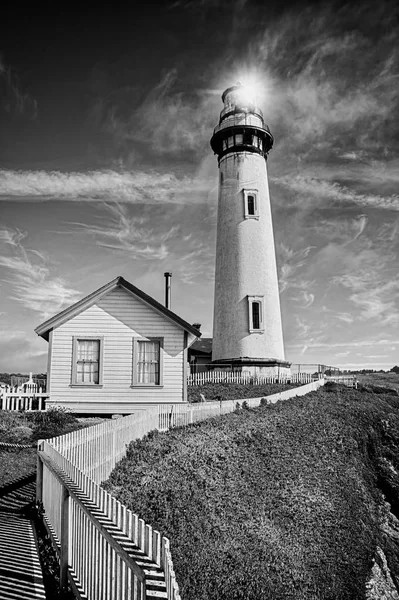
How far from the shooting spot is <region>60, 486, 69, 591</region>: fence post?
6.05 metres

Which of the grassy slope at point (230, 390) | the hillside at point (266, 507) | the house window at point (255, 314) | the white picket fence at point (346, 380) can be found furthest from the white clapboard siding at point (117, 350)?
the white picket fence at point (346, 380)

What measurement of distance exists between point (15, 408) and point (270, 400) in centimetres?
1279

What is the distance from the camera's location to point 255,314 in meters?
33.6

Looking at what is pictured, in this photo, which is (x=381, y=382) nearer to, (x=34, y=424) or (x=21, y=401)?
(x=21, y=401)

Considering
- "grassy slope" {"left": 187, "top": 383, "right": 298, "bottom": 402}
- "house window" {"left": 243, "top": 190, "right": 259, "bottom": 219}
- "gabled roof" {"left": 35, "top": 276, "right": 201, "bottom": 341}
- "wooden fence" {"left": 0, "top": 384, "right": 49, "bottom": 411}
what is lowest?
"wooden fence" {"left": 0, "top": 384, "right": 49, "bottom": 411}

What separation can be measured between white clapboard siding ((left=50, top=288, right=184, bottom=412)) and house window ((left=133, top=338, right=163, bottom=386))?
7.7 inches

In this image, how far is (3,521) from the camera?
8164mm

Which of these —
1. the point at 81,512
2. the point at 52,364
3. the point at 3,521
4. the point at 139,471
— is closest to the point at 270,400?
the point at 52,364

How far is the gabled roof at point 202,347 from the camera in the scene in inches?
1610

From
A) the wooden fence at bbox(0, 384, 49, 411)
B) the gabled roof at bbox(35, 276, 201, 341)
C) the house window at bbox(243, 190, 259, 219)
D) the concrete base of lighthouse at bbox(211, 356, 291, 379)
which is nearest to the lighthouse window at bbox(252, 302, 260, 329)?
the concrete base of lighthouse at bbox(211, 356, 291, 379)

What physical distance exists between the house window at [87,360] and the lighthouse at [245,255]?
15.5 metres

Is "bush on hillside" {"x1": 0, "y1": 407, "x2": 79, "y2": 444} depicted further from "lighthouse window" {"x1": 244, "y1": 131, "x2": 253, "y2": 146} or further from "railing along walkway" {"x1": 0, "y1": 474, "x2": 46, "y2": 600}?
"lighthouse window" {"x1": 244, "y1": 131, "x2": 253, "y2": 146}

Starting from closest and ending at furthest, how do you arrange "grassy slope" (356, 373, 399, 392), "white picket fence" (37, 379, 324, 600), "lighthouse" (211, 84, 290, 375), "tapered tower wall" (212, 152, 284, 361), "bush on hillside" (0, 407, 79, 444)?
1. "white picket fence" (37, 379, 324, 600)
2. "bush on hillside" (0, 407, 79, 444)
3. "lighthouse" (211, 84, 290, 375)
4. "tapered tower wall" (212, 152, 284, 361)
5. "grassy slope" (356, 373, 399, 392)

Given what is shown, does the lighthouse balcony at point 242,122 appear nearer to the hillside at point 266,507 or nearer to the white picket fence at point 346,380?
the white picket fence at point 346,380
